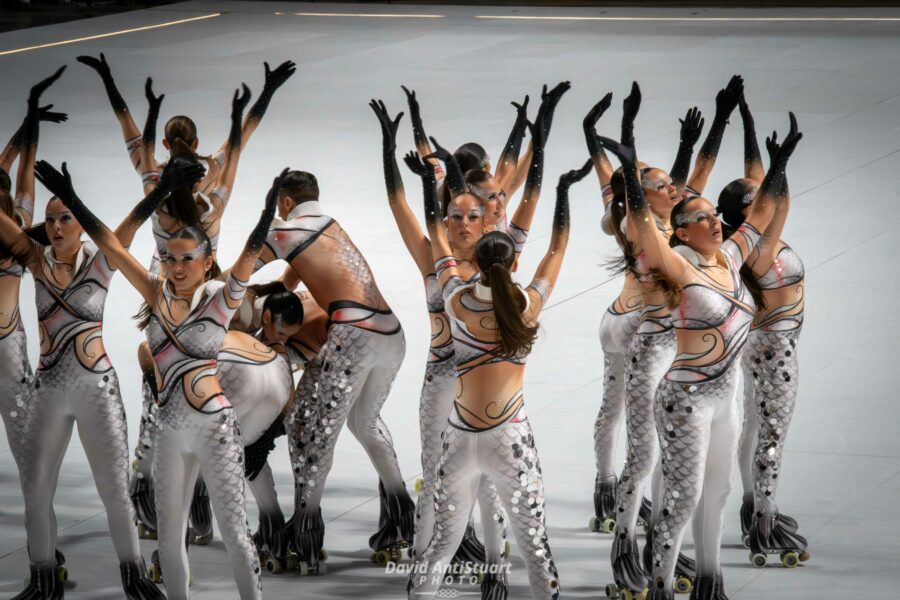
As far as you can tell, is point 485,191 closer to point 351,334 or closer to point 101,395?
point 351,334

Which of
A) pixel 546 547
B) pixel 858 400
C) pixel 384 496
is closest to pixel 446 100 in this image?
pixel 858 400

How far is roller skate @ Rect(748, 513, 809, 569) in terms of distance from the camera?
7082mm

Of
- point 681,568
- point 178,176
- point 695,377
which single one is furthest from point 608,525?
point 178,176

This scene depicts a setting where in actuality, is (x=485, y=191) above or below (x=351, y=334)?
above

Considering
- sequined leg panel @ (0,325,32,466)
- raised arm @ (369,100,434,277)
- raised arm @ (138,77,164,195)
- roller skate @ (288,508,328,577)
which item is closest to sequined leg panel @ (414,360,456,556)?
raised arm @ (369,100,434,277)

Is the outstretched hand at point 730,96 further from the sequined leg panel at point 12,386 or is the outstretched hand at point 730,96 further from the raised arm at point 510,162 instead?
the sequined leg panel at point 12,386

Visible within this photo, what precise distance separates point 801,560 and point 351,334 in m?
2.36

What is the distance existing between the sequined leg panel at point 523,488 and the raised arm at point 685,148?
1.76 metres

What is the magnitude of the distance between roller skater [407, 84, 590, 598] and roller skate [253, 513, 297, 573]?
1234 mm

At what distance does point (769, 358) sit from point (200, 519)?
287 centimetres

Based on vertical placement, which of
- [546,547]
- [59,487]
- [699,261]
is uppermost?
[699,261]

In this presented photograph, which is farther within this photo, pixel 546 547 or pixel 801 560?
pixel 801 560

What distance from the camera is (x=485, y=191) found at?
6961mm

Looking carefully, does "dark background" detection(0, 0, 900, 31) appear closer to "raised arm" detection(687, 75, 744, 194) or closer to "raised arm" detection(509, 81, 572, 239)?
"raised arm" detection(687, 75, 744, 194)
